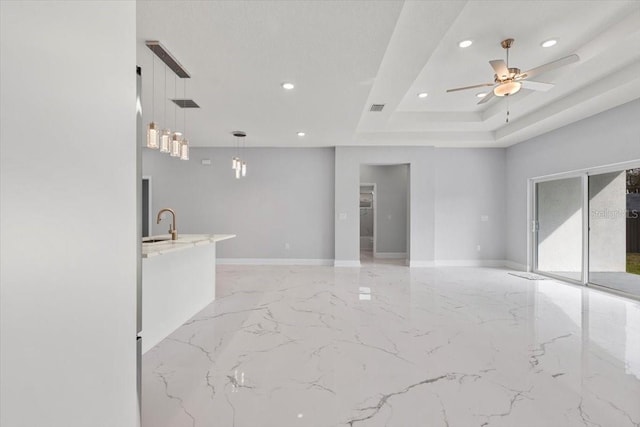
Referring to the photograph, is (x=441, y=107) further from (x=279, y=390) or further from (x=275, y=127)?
(x=279, y=390)

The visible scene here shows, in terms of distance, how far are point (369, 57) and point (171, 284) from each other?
9.59 feet

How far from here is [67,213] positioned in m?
0.62

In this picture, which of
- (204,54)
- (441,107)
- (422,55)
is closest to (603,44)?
(422,55)

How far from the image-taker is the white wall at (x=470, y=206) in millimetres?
6871

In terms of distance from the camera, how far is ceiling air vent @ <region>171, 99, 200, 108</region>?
13.5 ft

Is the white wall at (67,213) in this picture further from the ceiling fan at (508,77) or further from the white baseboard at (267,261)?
the white baseboard at (267,261)

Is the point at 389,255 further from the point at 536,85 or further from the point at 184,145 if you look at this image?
the point at 184,145

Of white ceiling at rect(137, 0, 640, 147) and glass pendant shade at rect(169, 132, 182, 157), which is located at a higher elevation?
white ceiling at rect(137, 0, 640, 147)

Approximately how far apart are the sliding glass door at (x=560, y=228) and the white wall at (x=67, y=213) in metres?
6.33

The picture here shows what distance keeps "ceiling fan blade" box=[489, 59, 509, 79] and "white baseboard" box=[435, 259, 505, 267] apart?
4468mm

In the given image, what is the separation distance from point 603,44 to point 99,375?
15.5 feet

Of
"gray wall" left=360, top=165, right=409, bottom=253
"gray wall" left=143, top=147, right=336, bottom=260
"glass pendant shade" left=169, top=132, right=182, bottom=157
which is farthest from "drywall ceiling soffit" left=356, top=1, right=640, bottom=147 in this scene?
"gray wall" left=360, top=165, right=409, bottom=253

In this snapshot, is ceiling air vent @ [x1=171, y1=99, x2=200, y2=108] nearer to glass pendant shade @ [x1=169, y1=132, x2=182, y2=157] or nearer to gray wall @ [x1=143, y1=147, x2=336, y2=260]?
glass pendant shade @ [x1=169, y1=132, x2=182, y2=157]

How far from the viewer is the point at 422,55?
10.2 feet
